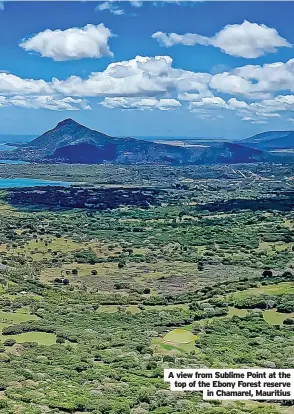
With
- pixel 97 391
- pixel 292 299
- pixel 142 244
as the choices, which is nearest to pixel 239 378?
pixel 97 391

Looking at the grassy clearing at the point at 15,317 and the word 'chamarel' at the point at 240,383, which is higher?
the word 'chamarel' at the point at 240,383

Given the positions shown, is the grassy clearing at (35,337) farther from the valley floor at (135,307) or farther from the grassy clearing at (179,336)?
the grassy clearing at (179,336)

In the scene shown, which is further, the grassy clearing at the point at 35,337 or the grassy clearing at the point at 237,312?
the grassy clearing at the point at 237,312

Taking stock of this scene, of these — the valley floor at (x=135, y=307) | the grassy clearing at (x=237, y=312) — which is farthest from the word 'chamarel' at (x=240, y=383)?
the grassy clearing at (x=237, y=312)

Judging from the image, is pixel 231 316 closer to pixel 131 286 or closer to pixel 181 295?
pixel 181 295

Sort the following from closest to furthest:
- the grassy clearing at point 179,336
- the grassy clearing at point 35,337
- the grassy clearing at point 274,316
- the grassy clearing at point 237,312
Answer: the grassy clearing at point 35,337 → the grassy clearing at point 179,336 → the grassy clearing at point 274,316 → the grassy clearing at point 237,312

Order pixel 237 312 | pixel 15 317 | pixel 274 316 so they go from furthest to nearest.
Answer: pixel 237 312 < pixel 274 316 < pixel 15 317

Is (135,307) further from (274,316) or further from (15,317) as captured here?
(274,316)

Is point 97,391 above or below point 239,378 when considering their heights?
below

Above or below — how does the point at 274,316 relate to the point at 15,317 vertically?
above

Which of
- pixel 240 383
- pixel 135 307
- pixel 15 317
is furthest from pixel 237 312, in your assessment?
pixel 240 383

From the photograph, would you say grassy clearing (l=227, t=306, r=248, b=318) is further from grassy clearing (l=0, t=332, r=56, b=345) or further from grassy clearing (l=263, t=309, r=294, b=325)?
grassy clearing (l=0, t=332, r=56, b=345)
